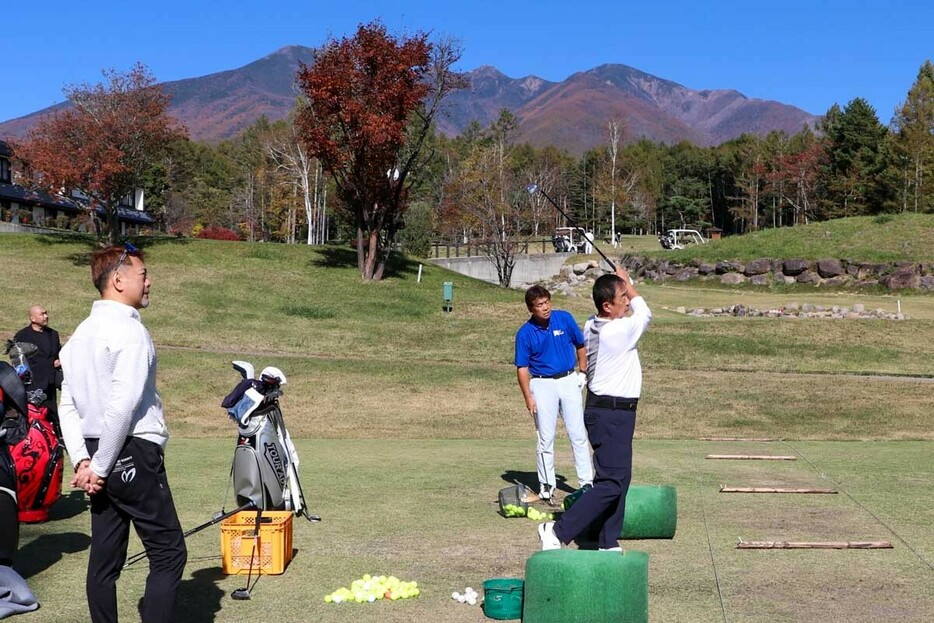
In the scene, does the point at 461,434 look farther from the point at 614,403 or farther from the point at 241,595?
the point at 241,595

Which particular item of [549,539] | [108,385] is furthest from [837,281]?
[108,385]

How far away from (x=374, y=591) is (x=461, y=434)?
1232 centimetres

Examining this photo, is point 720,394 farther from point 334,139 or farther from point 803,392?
point 334,139

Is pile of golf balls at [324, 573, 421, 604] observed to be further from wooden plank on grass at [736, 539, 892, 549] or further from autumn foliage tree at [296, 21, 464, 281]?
autumn foliage tree at [296, 21, 464, 281]

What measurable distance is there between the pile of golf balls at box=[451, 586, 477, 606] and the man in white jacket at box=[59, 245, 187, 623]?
1.95 m

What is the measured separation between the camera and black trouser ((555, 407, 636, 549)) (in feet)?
22.7

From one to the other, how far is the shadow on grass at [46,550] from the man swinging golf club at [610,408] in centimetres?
379

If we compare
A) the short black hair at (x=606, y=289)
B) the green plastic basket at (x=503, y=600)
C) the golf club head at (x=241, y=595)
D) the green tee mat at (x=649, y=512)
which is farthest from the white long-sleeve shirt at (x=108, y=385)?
the green tee mat at (x=649, y=512)

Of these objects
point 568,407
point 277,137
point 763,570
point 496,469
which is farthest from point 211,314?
point 277,137

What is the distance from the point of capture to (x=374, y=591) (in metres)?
6.56

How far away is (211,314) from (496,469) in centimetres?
2210

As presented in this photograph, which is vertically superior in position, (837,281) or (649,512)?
(837,281)

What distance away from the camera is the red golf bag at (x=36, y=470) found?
27.9ft

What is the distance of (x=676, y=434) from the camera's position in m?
18.7
